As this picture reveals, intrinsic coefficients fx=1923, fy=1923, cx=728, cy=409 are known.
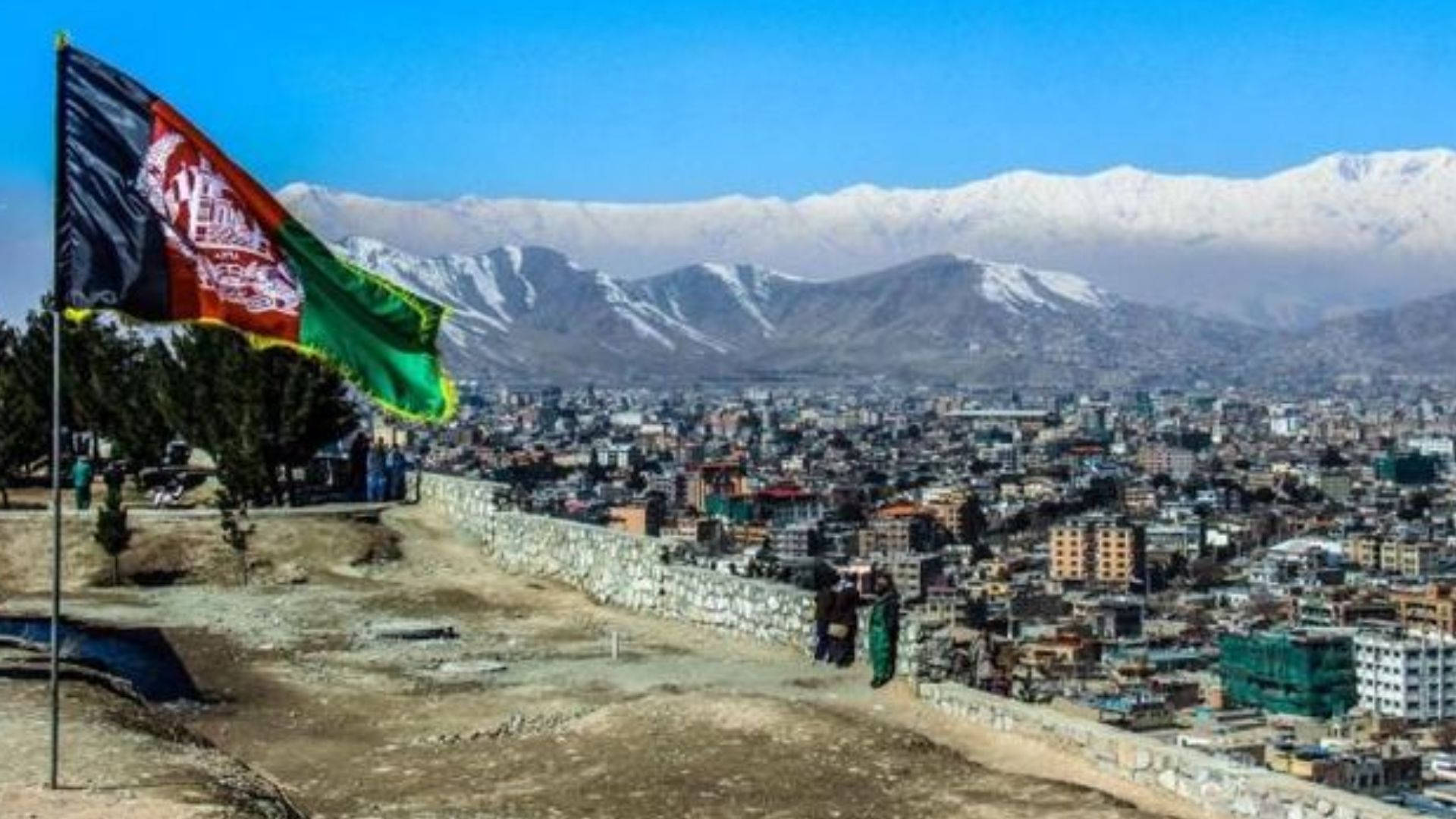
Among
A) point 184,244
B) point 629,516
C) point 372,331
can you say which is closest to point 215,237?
point 184,244

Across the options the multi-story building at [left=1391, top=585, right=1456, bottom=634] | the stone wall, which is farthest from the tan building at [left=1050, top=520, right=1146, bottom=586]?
the stone wall

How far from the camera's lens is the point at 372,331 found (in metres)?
10.9

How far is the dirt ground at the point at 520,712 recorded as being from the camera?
12.1 metres

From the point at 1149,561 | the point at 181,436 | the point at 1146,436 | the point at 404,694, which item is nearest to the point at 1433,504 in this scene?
the point at 1149,561

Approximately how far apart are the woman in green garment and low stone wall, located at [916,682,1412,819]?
0.86 metres

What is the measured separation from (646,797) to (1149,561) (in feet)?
253

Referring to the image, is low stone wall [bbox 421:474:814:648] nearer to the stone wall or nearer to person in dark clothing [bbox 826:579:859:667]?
the stone wall

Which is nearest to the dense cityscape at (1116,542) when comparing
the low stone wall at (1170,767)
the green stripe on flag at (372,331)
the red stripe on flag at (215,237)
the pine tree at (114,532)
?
the low stone wall at (1170,767)

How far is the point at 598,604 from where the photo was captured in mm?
20938

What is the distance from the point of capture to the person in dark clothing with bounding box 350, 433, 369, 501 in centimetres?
2861

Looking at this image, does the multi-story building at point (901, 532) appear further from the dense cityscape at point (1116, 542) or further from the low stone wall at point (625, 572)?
the low stone wall at point (625, 572)

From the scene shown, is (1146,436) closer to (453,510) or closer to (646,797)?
(453,510)

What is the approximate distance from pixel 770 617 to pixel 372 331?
7876 millimetres

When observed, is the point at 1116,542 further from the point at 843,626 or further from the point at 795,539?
the point at 843,626
